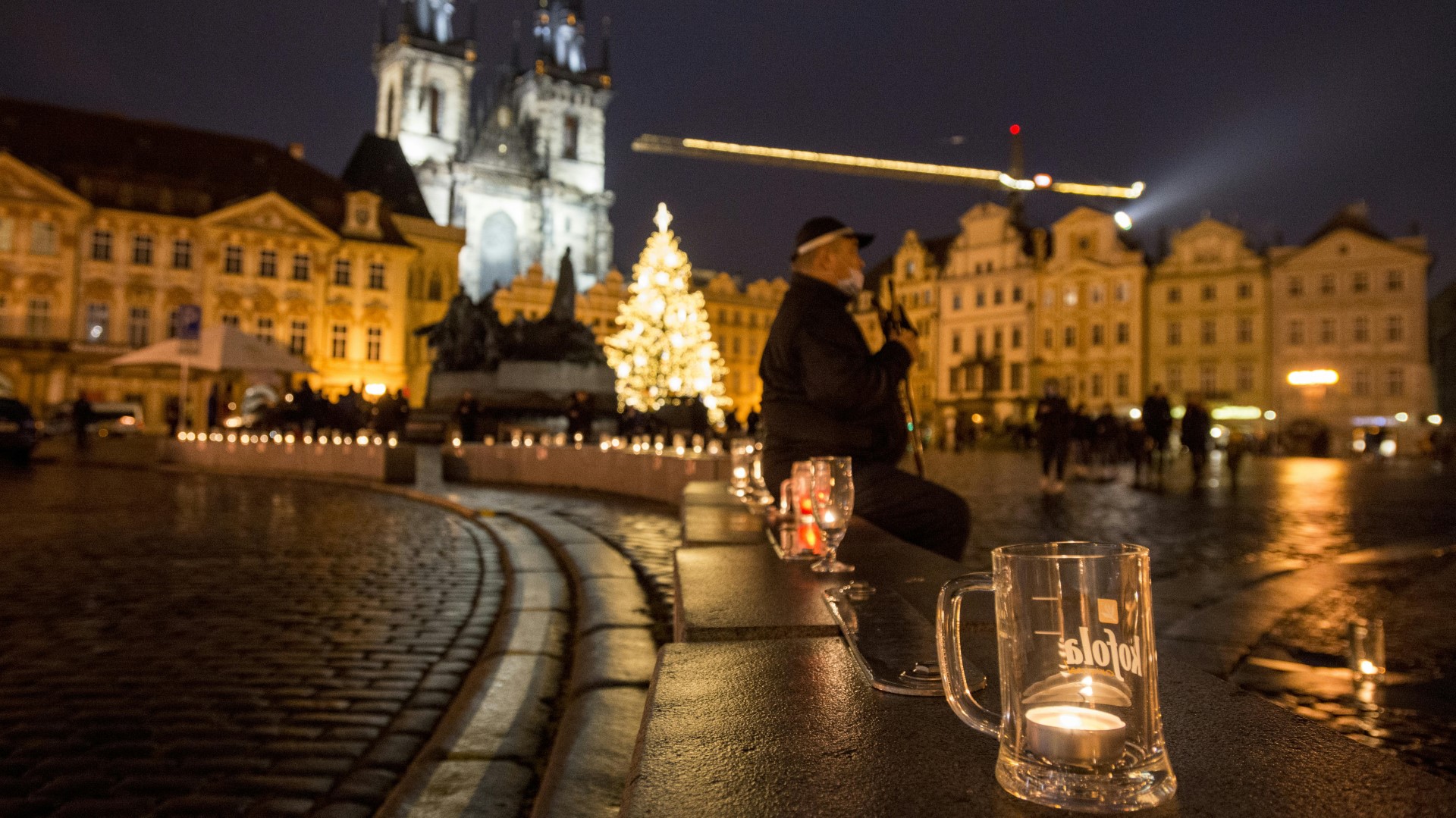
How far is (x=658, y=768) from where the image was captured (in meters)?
1.19

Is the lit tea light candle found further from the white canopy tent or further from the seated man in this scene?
the white canopy tent

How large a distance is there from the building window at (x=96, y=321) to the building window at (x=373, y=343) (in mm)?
10636

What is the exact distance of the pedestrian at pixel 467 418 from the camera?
1745 cm

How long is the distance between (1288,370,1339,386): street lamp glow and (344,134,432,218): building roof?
43967 mm

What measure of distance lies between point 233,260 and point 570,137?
40.9 meters

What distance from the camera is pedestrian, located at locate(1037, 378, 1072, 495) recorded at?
1365cm

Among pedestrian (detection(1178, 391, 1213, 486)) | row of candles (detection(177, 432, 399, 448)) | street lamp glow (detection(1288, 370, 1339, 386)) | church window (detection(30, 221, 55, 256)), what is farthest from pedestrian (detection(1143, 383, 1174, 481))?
church window (detection(30, 221, 55, 256))

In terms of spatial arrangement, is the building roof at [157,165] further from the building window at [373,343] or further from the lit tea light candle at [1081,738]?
the lit tea light candle at [1081,738]

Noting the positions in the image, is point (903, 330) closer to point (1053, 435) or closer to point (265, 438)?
point (1053, 435)

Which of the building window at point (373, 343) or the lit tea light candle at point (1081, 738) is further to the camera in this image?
the building window at point (373, 343)

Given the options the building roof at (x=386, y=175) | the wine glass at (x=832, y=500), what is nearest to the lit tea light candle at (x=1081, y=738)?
the wine glass at (x=832, y=500)

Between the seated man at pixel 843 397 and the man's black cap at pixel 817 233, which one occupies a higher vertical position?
the man's black cap at pixel 817 233

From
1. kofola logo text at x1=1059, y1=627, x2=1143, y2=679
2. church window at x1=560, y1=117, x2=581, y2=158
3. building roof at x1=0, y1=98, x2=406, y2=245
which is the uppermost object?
church window at x1=560, y1=117, x2=581, y2=158

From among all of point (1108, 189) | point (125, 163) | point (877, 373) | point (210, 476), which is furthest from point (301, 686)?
point (1108, 189)
